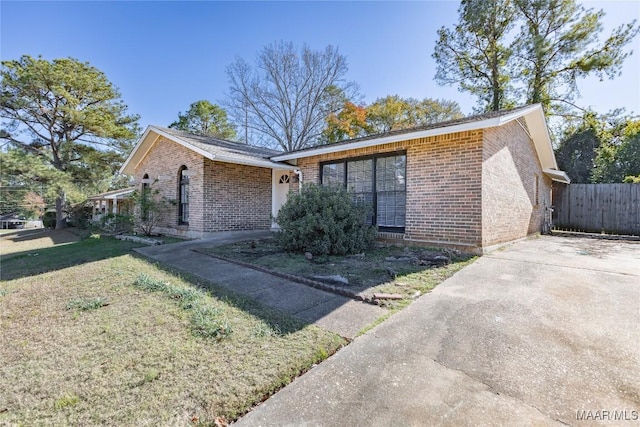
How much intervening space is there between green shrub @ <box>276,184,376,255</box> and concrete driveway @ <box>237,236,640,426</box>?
296 cm

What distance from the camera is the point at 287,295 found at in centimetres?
425

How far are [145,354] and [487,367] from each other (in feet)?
10.0

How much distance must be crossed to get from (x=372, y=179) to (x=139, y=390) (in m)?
7.31

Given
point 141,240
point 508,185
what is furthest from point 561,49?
point 141,240

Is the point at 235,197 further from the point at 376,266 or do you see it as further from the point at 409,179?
the point at 376,266

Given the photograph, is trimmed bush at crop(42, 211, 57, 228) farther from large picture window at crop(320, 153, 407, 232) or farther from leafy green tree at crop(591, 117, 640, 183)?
leafy green tree at crop(591, 117, 640, 183)

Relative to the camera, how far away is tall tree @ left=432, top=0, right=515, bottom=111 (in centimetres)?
1873

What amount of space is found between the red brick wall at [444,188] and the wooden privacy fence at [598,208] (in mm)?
10244

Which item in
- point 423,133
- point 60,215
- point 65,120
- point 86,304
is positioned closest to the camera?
point 86,304

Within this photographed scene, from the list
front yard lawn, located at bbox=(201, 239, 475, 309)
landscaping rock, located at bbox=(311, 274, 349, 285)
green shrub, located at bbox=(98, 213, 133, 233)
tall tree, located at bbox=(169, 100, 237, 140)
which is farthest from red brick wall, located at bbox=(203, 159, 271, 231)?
tall tree, located at bbox=(169, 100, 237, 140)

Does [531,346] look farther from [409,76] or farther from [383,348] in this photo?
[409,76]

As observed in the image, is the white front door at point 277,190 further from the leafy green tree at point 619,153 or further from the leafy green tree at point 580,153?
the leafy green tree at point 580,153

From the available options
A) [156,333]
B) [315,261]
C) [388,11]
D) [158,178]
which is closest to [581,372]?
[156,333]

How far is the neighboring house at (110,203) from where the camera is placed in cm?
2178
